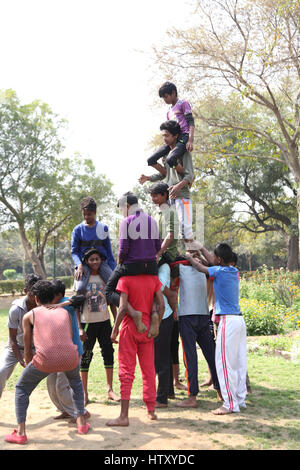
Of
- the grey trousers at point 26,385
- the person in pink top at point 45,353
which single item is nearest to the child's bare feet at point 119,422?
the person in pink top at point 45,353

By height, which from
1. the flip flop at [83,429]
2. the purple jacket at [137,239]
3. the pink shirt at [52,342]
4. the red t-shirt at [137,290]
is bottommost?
the flip flop at [83,429]

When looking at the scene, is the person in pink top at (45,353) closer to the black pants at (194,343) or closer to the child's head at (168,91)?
the black pants at (194,343)

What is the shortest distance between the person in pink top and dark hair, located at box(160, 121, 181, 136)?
2548 mm

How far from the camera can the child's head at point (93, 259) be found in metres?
5.65

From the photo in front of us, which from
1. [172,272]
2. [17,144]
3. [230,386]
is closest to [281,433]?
[230,386]

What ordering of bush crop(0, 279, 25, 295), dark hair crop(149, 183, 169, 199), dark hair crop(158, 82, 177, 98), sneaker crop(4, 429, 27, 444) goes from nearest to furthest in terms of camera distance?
sneaker crop(4, 429, 27, 444), dark hair crop(149, 183, 169, 199), dark hair crop(158, 82, 177, 98), bush crop(0, 279, 25, 295)

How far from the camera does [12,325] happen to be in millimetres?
4914

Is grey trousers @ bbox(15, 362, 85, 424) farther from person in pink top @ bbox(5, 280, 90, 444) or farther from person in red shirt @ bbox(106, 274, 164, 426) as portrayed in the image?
person in red shirt @ bbox(106, 274, 164, 426)

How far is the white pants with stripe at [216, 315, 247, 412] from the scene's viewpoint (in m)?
5.05

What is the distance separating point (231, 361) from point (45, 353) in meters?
2.21

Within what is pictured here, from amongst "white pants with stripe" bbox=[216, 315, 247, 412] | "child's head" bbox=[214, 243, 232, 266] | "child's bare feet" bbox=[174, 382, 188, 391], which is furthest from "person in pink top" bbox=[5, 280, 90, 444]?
"child's bare feet" bbox=[174, 382, 188, 391]

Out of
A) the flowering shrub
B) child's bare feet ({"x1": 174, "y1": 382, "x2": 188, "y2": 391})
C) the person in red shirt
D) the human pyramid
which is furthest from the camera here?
the flowering shrub

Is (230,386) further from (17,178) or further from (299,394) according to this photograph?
(17,178)

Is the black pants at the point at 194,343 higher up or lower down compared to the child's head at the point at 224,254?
lower down
